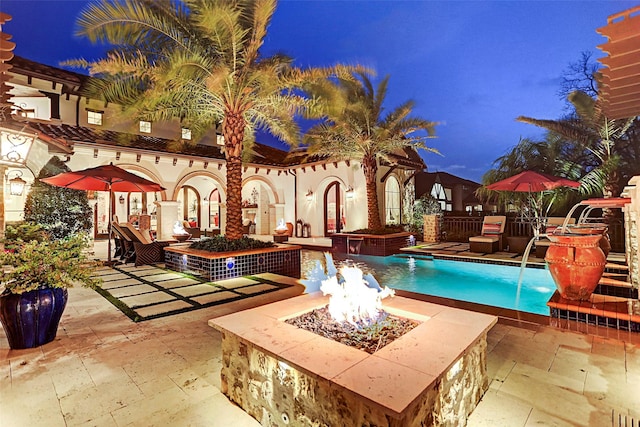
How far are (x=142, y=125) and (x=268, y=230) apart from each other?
8996mm

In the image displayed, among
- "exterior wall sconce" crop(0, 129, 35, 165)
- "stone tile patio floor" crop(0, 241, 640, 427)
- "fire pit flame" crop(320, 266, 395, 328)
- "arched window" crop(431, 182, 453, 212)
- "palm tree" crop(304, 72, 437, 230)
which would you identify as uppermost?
"palm tree" crop(304, 72, 437, 230)

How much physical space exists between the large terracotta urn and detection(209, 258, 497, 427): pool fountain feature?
204 centimetres

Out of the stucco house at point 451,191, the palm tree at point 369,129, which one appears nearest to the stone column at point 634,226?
the palm tree at point 369,129

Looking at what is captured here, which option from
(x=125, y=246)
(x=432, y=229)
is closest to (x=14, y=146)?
(x=125, y=246)

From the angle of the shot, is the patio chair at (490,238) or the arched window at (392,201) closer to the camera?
the patio chair at (490,238)

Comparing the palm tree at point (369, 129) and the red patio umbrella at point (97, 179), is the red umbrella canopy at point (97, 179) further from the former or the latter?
the palm tree at point (369, 129)

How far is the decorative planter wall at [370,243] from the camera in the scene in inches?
468

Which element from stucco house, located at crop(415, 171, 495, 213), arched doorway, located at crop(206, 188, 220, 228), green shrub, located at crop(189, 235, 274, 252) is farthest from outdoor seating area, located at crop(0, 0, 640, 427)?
stucco house, located at crop(415, 171, 495, 213)

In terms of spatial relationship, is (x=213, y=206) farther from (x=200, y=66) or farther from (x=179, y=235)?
(x=200, y=66)

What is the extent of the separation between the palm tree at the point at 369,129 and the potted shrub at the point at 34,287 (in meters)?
Answer: 9.59

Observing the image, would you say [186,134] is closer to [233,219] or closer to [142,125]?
[142,125]

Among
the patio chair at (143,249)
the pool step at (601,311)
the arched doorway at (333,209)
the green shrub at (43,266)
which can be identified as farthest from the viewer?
the arched doorway at (333,209)

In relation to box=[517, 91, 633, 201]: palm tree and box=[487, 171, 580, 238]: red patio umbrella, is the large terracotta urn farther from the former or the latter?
box=[517, 91, 633, 201]: palm tree

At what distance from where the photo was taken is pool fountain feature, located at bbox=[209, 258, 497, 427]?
5.91 feet
